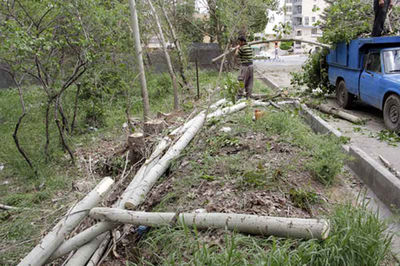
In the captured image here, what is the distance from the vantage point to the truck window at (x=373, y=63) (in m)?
6.84

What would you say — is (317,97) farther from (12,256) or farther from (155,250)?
(12,256)

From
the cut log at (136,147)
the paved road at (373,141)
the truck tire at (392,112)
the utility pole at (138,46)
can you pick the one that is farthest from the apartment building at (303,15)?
the cut log at (136,147)

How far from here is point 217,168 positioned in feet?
13.8

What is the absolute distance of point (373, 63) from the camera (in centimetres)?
705

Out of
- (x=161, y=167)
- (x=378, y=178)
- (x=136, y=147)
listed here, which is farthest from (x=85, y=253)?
(x=378, y=178)

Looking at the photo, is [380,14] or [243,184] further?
[380,14]

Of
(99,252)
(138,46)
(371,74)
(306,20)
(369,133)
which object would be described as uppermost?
(306,20)

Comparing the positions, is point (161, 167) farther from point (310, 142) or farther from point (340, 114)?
point (340, 114)

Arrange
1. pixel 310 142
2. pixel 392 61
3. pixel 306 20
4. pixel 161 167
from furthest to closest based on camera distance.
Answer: pixel 306 20 < pixel 392 61 < pixel 310 142 < pixel 161 167

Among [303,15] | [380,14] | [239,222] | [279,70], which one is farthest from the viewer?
[303,15]

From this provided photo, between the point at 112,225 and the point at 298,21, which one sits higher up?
the point at 298,21

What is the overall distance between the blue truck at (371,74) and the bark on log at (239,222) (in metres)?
4.69

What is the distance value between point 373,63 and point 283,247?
20.5 feet

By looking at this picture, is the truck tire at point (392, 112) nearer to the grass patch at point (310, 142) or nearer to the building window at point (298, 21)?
the grass patch at point (310, 142)
